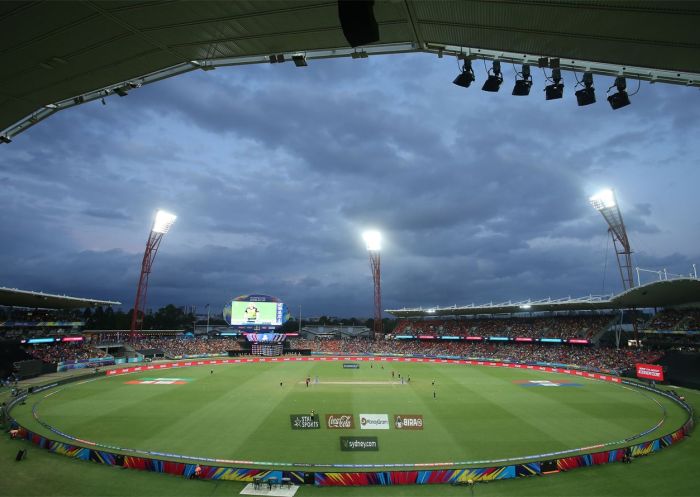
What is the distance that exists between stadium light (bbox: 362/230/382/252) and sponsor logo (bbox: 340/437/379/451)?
7428cm

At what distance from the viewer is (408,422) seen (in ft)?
86.6

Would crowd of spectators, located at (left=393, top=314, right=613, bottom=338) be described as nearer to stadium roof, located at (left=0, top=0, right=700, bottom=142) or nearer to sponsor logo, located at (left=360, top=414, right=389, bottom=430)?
sponsor logo, located at (left=360, top=414, right=389, bottom=430)

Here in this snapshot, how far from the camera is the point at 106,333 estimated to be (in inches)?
3504

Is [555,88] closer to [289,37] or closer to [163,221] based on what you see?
[289,37]

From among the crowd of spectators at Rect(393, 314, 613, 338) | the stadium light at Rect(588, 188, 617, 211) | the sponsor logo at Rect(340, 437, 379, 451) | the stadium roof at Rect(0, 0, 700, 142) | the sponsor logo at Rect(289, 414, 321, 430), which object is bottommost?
the sponsor logo at Rect(340, 437, 379, 451)

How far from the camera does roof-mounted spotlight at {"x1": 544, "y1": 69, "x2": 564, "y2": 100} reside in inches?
505

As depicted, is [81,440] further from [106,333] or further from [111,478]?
[106,333]

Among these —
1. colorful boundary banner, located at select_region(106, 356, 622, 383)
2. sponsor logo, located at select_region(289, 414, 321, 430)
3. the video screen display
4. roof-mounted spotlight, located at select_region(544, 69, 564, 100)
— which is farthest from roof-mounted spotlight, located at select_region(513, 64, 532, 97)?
the video screen display

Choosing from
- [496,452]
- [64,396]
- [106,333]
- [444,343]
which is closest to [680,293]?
[496,452]

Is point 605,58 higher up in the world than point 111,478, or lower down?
higher up

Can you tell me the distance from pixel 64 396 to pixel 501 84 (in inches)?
1886

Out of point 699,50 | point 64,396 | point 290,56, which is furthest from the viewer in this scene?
point 64,396

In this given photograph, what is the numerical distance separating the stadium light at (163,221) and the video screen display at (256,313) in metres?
20.3

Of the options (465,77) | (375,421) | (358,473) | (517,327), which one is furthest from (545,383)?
(465,77)
